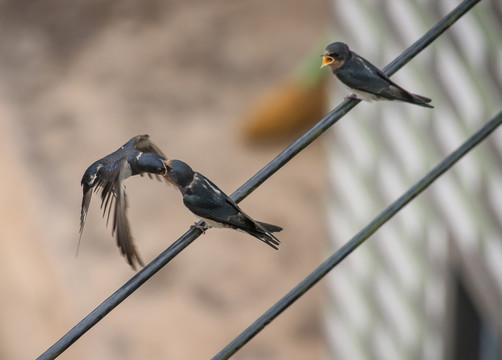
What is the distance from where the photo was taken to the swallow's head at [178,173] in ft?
2.89

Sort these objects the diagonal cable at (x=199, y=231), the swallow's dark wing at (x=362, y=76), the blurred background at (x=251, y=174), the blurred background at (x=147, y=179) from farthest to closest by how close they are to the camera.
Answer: the blurred background at (x=147, y=179), the blurred background at (x=251, y=174), the swallow's dark wing at (x=362, y=76), the diagonal cable at (x=199, y=231)

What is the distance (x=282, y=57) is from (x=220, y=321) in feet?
6.53

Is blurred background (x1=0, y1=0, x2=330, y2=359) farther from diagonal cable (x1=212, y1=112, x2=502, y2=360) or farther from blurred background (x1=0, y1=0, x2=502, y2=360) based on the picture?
diagonal cable (x1=212, y1=112, x2=502, y2=360)

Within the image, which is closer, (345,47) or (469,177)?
(345,47)

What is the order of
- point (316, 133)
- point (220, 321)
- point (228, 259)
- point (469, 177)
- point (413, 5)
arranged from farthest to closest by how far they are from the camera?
point (228, 259) → point (220, 321) → point (413, 5) → point (469, 177) → point (316, 133)

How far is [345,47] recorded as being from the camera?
0.96 metres

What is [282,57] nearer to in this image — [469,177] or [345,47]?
[469,177]

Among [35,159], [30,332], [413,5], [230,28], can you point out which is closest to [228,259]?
[30,332]

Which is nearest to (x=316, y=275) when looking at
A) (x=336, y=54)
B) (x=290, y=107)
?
(x=336, y=54)

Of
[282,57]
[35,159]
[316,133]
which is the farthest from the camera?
[282,57]

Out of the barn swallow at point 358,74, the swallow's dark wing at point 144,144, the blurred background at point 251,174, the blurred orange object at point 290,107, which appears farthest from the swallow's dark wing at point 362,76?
the blurred orange object at point 290,107

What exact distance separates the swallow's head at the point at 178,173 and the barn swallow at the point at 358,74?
0.18m

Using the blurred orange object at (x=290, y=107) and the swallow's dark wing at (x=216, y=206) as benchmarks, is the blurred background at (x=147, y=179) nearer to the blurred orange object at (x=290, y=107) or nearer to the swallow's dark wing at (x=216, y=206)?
the blurred orange object at (x=290, y=107)

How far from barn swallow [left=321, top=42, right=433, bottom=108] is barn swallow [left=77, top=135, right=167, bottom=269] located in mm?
190
